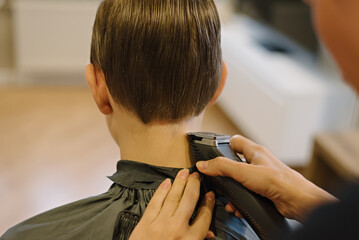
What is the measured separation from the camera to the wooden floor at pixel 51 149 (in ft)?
8.45

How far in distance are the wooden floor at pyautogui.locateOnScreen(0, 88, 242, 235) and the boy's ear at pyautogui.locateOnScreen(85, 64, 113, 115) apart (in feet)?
4.90

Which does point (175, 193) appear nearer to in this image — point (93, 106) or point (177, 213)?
point (177, 213)

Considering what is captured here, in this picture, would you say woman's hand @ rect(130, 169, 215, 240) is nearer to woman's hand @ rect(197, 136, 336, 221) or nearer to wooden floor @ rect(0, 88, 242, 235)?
woman's hand @ rect(197, 136, 336, 221)

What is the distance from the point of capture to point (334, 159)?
82.3 inches

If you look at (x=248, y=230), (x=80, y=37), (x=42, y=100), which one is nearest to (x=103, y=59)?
(x=248, y=230)

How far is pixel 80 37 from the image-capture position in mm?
4289

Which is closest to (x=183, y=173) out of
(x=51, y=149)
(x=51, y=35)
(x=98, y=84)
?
(x=98, y=84)

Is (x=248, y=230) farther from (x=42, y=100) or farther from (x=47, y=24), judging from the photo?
(x=47, y=24)

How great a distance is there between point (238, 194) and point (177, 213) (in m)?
0.11

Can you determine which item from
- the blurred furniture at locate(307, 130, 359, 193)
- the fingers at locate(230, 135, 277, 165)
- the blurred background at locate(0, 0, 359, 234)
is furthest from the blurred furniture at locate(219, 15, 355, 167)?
the fingers at locate(230, 135, 277, 165)

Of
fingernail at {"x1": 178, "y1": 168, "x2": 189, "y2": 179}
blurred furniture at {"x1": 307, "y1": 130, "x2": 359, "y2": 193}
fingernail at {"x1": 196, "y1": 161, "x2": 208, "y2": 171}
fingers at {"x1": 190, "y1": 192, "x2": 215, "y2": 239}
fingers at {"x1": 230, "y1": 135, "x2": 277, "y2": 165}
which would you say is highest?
fingers at {"x1": 230, "y1": 135, "x2": 277, "y2": 165}

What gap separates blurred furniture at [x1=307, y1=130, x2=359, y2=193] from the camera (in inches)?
79.9

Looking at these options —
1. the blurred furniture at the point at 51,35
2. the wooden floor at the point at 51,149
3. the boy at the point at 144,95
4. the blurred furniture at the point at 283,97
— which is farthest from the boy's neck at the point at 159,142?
the blurred furniture at the point at 51,35

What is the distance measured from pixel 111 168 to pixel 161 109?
6.58 ft
